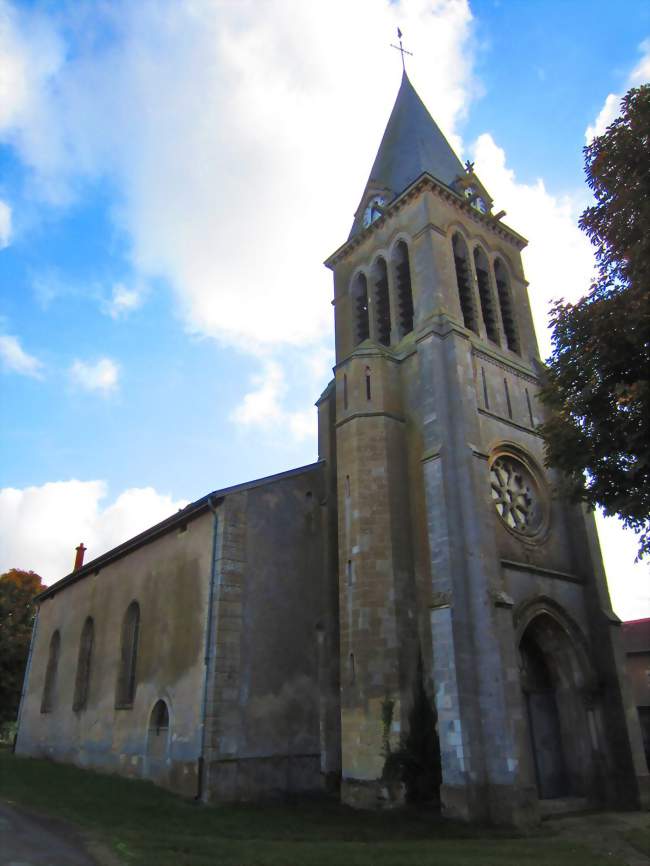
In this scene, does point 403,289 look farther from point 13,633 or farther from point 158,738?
point 13,633

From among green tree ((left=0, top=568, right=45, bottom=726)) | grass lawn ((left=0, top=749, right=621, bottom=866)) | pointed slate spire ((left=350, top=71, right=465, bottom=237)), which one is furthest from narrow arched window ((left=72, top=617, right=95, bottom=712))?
pointed slate spire ((left=350, top=71, right=465, bottom=237))

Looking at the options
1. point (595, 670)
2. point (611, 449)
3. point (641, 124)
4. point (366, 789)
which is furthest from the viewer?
point (595, 670)

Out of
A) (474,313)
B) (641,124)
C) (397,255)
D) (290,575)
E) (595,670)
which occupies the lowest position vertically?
(595,670)

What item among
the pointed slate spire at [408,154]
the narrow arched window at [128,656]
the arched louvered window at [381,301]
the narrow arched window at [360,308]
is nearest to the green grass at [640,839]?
the narrow arched window at [128,656]

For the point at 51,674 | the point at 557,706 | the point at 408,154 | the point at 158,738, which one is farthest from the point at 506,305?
the point at 51,674

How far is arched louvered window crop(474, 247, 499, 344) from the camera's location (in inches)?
843

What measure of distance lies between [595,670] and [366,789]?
7027 millimetres

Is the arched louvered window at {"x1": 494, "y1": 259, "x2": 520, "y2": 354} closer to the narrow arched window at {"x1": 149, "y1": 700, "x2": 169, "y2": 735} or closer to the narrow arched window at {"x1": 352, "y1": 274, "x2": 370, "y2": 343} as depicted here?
the narrow arched window at {"x1": 352, "y1": 274, "x2": 370, "y2": 343}

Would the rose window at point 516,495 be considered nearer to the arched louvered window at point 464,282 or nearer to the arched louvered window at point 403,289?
the arched louvered window at point 464,282

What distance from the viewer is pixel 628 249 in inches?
404

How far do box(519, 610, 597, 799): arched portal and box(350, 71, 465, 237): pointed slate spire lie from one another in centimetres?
1496

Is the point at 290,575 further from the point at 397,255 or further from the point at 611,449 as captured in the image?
the point at 397,255

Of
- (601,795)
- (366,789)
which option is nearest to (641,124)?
(366,789)

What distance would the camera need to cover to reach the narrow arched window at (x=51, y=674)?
25375 millimetres
